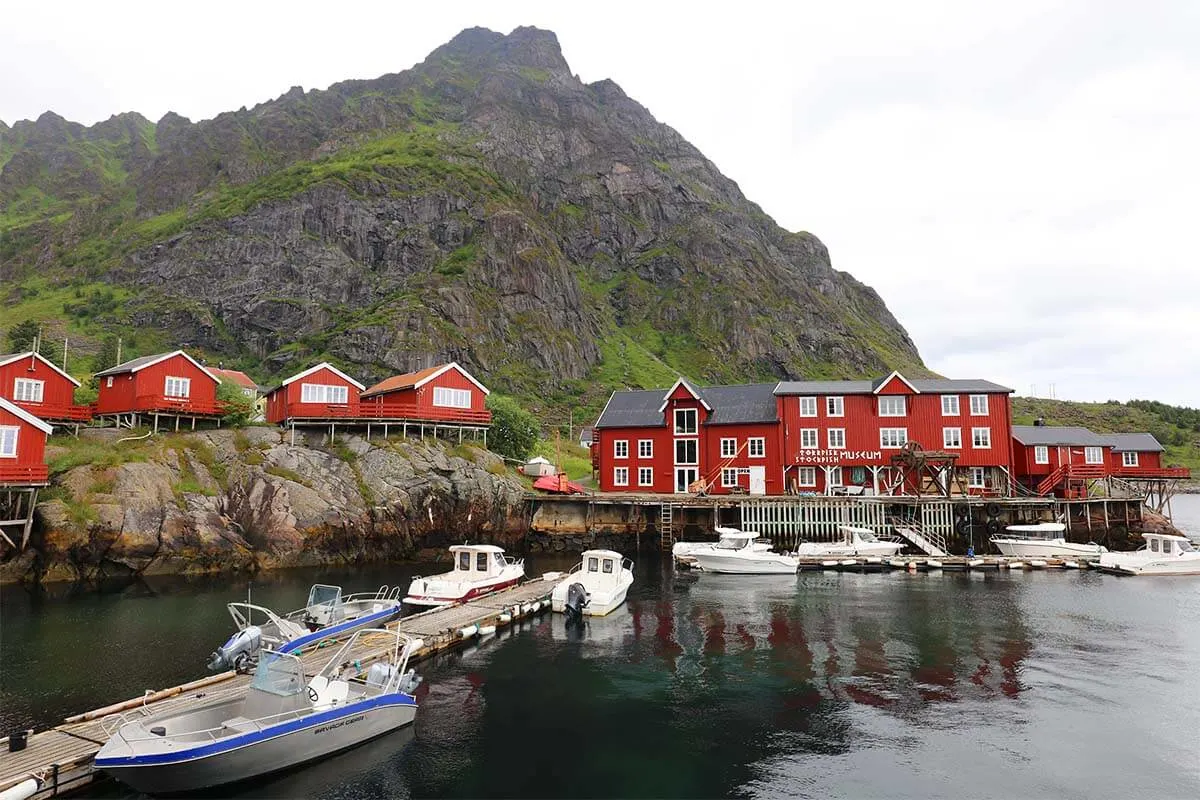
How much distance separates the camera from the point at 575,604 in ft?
106

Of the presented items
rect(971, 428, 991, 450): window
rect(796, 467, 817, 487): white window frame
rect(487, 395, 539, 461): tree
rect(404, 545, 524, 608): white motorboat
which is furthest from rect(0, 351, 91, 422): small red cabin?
rect(971, 428, 991, 450): window

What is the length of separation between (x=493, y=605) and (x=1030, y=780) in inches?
900

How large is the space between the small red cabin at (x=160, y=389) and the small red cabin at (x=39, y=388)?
2.45 meters

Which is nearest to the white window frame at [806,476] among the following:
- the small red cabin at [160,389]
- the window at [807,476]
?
the window at [807,476]

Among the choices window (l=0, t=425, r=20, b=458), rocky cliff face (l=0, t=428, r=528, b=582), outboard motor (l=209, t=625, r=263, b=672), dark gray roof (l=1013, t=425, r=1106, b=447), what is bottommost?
outboard motor (l=209, t=625, r=263, b=672)

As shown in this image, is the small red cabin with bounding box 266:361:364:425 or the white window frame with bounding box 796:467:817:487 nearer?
the small red cabin with bounding box 266:361:364:425

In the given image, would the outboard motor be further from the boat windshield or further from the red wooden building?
the red wooden building

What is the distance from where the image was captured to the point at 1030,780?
53.8ft

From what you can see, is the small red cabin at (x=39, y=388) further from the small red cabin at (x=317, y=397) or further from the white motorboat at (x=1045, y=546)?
the white motorboat at (x=1045, y=546)

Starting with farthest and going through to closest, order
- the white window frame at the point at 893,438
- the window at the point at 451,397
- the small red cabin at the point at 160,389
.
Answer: the window at the point at 451,397 < the white window frame at the point at 893,438 < the small red cabin at the point at 160,389

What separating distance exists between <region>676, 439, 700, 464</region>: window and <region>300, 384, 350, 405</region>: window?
31.4 m

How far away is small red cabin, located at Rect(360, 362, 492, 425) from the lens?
58781 mm

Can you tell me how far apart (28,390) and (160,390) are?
356 inches

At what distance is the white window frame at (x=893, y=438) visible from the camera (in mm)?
59969
